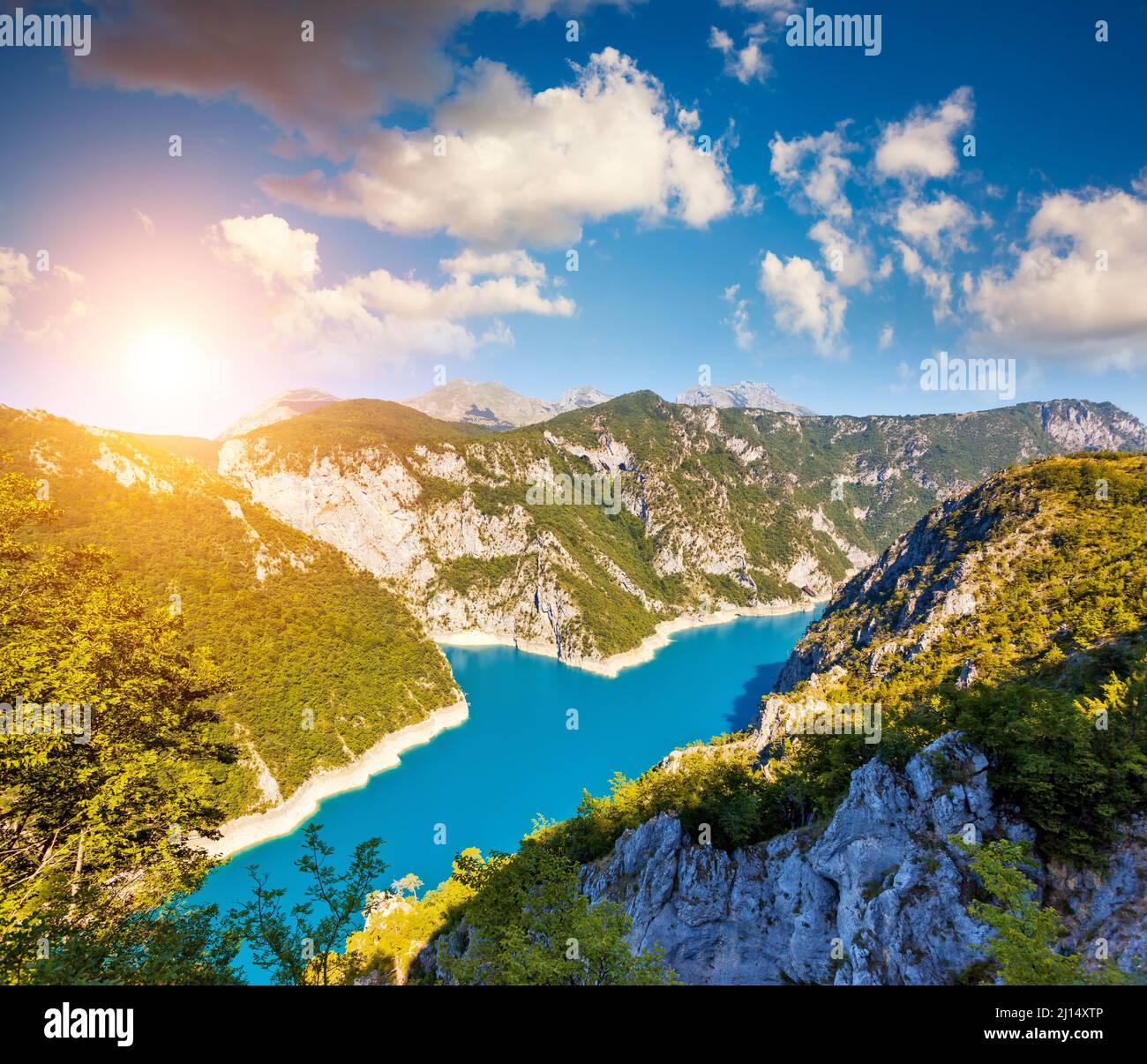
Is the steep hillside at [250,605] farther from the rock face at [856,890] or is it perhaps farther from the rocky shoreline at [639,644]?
the rock face at [856,890]

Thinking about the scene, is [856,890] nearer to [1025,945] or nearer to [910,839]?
[910,839]

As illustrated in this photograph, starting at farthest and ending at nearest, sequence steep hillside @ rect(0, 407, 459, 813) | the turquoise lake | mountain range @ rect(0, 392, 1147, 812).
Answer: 1. mountain range @ rect(0, 392, 1147, 812)
2. steep hillside @ rect(0, 407, 459, 813)
3. the turquoise lake

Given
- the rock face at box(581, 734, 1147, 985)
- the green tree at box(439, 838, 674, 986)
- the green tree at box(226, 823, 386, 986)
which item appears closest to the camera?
the green tree at box(439, 838, 674, 986)

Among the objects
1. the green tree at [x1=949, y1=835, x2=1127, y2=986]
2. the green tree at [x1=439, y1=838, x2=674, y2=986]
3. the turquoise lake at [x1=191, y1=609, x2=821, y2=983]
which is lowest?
the turquoise lake at [x1=191, y1=609, x2=821, y2=983]

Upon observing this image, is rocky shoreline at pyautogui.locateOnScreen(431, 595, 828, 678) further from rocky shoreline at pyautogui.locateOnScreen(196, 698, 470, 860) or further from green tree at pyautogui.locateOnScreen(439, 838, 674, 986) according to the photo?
green tree at pyautogui.locateOnScreen(439, 838, 674, 986)

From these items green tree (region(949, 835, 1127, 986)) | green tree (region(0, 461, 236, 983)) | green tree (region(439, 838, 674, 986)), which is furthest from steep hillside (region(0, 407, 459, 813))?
green tree (region(949, 835, 1127, 986))

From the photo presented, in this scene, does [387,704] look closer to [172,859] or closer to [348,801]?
[348,801]
